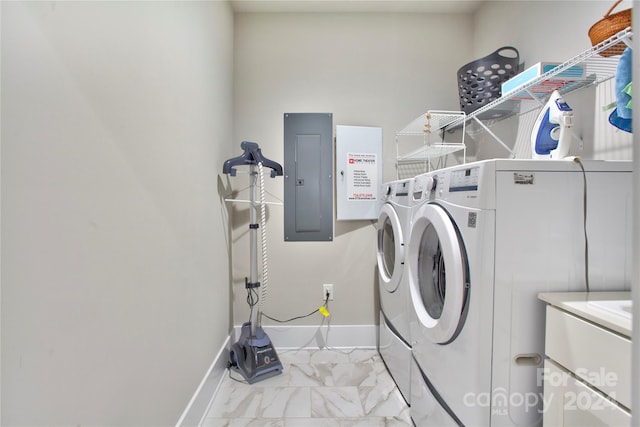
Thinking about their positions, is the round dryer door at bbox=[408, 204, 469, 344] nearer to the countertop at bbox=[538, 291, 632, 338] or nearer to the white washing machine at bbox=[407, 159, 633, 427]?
the white washing machine at bbox=[407, 159, 633, 427]

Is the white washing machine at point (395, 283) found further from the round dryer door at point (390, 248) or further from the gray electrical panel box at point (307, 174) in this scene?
the gray electrical panel box at point (307, 174)

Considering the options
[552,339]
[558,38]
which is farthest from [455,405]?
[558,38]

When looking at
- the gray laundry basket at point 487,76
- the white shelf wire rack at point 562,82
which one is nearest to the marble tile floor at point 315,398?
the white shelf wire rack at point 562,82

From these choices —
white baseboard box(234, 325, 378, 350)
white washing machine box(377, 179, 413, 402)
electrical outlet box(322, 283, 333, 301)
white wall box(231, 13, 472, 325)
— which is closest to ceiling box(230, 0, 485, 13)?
white wall box(231, 13, 472, 325)

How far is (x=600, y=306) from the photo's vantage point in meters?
0.74

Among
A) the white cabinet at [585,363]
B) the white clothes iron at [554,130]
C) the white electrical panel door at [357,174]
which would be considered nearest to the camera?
the white cabinet at [585,363]

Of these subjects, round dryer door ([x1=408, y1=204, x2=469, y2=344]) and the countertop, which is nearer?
the countertop

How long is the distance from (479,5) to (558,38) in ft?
2.87

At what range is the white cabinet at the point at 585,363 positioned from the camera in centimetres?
64

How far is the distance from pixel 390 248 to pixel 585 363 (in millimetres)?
1124

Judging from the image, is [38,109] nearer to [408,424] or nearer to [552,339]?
[552,339]

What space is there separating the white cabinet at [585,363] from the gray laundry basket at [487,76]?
1.27 metres

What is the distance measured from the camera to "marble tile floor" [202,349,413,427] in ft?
4.54

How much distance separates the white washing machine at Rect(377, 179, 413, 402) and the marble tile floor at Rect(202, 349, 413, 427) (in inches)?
4.7
